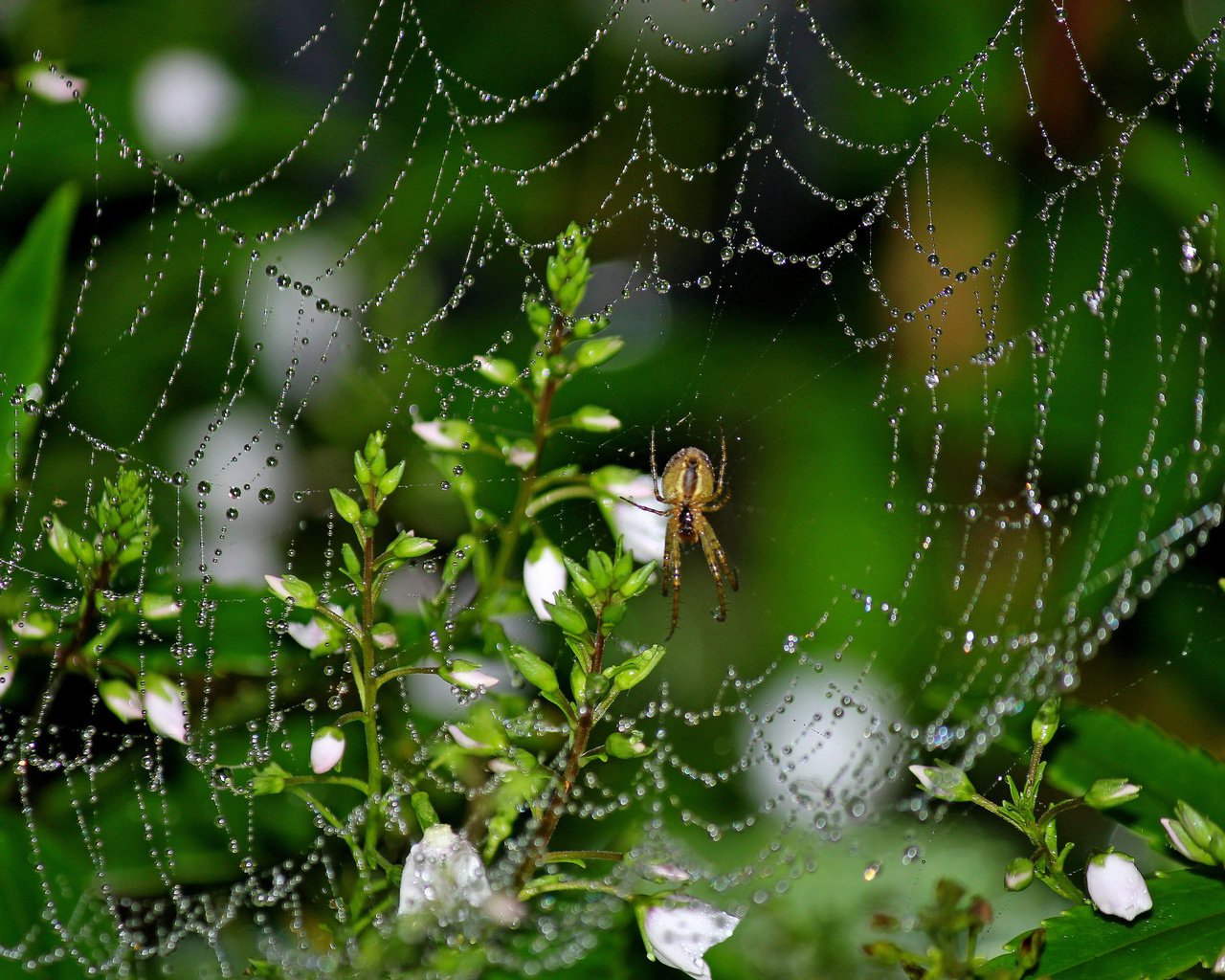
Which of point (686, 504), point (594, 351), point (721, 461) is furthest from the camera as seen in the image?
point (721, 461)

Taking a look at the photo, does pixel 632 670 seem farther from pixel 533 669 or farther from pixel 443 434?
pixel 443 434

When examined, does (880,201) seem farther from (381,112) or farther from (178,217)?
(178,217)

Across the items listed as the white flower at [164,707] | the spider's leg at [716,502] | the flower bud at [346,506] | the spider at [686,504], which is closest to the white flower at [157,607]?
the white flower at [164,707]

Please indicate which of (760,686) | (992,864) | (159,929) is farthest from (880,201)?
(159,929)

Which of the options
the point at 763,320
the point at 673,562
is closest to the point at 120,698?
the point at 673,562

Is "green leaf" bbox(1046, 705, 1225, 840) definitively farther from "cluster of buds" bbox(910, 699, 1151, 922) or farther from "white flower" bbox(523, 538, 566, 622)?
"white flower" bbox(523, 538, 566, 622)

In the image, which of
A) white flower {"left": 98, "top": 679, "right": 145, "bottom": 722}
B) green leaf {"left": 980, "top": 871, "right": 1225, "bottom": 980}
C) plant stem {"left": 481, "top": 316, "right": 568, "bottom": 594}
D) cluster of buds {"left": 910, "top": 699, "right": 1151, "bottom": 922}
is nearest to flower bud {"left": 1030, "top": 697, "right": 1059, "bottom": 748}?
cluster of buds {"left": 910, "top": 699, "right": 1151, "bottom": 922}

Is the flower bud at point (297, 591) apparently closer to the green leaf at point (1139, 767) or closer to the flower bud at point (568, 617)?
the flower bud at point (568, 617)

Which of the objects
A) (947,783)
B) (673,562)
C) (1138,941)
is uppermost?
(673,562)
